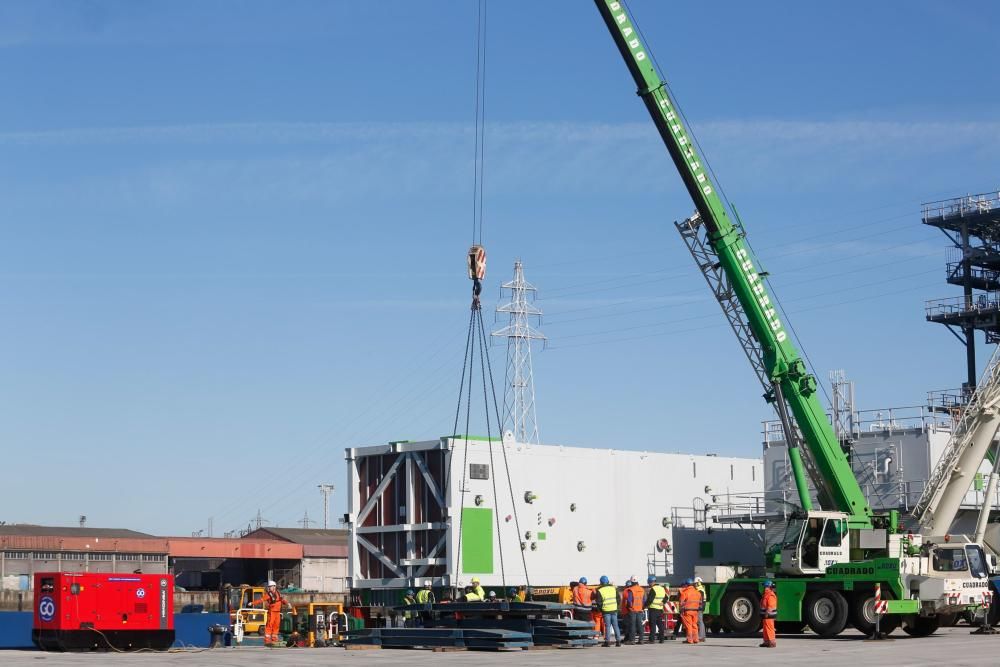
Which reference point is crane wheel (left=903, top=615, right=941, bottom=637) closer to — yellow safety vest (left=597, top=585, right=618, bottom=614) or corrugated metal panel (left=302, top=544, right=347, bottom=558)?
yellow safety vest (left=597, top=585, right=618, bottom=614)

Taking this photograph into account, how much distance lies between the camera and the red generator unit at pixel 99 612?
25094 mm

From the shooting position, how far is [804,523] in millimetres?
30141

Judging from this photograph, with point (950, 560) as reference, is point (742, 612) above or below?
below

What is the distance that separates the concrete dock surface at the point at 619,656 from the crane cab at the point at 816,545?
8.39 ft

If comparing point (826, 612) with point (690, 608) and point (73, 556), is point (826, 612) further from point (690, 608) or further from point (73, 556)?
point (73, 556)

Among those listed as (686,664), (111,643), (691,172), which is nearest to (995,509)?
(691,172)

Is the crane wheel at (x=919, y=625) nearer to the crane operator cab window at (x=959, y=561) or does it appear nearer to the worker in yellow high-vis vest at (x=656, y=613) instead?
the crane operator cab window at (x=959, y=561)

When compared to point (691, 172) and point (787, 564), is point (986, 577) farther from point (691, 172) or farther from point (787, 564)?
point (691, 172)

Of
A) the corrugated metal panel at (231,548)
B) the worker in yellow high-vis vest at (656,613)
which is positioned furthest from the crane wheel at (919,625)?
the corrugated metal panel at (231,548)

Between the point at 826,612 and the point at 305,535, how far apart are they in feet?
170

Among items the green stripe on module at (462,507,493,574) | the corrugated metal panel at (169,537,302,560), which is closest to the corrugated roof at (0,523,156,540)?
the corrugated metal panel at (169,537,302,560)

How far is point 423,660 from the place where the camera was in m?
22.3

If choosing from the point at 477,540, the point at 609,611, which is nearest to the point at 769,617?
the point at 609,611

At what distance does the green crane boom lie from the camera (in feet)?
101
